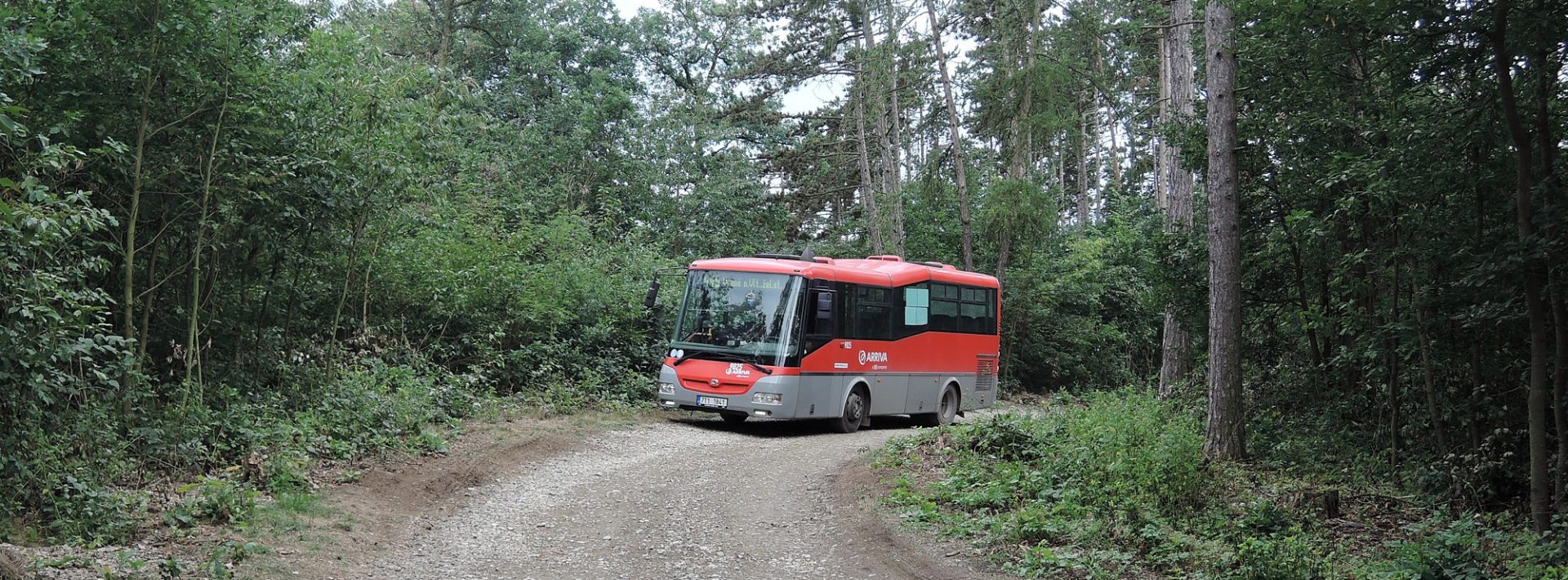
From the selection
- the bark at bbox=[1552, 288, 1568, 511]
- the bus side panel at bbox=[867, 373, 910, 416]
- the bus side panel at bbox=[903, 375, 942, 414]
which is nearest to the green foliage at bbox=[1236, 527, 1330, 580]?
the bark at bbox=[1552, 288, 1568, 511]

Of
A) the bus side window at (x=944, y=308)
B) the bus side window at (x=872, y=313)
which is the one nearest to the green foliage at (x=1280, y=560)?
the bus side window at (x=872, y=313)

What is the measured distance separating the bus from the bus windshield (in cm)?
1

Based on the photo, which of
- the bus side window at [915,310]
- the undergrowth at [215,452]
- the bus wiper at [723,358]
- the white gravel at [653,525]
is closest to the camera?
the undergrowth at [215,452]

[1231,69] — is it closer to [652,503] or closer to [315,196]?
[652,503]

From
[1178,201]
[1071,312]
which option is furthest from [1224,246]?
[1071,312]

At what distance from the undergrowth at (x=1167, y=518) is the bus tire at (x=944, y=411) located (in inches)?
272

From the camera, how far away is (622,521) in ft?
28.1

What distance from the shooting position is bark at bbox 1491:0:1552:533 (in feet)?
20.9

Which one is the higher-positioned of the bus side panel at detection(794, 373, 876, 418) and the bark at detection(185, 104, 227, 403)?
the bark at detection(185, 104, 227, 403)

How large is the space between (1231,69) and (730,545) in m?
7.13

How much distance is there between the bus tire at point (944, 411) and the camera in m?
18.3

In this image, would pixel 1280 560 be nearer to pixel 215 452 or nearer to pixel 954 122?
pixel 215 452

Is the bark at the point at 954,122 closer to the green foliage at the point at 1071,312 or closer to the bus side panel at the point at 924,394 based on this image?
the green foliage at the point at 1071,312

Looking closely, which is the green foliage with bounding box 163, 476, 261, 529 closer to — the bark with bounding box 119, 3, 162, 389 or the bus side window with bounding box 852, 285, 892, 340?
the bark with bounding box 119, 3, 162, 389
